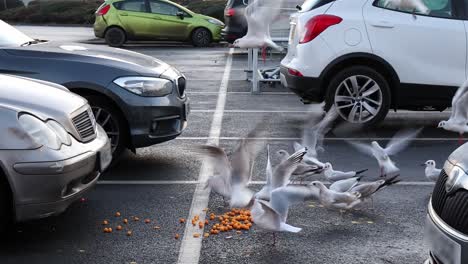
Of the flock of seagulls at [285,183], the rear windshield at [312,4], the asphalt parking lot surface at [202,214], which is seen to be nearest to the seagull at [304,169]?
the flock of seagulls at [285,183]

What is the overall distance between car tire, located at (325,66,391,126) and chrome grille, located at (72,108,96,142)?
380 cm

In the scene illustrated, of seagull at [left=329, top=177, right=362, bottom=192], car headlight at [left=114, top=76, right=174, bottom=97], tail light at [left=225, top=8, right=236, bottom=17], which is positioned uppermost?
car headlight at [left=114, top=76, right=174, bottom=97]

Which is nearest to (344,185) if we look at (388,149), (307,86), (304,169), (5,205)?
(304,169)

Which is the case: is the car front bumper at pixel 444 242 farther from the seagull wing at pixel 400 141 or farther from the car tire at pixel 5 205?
the seagull wing at pixel 400 141

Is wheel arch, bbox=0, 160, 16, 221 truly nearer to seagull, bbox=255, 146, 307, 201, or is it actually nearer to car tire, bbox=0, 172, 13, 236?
car tire, bbox=0, 172, 13, 236

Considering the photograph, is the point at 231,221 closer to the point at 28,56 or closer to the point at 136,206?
the point at 136,206

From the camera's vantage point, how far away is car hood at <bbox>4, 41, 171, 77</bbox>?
6.61m

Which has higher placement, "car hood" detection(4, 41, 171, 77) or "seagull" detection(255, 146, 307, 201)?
"car hood" detection(4, 41, 171, 77)

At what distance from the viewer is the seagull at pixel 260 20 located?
965 centimetres

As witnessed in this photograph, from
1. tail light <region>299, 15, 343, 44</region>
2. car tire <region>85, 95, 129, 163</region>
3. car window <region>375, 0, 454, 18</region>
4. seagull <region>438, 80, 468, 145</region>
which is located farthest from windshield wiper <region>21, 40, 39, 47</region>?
seagull <region>438, 80, 468, 145</region>

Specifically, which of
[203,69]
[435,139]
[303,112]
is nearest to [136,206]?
[435,139]

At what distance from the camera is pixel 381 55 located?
852 cm

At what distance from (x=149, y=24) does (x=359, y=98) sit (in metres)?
14.2

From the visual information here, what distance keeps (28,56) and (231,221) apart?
2.53 m
